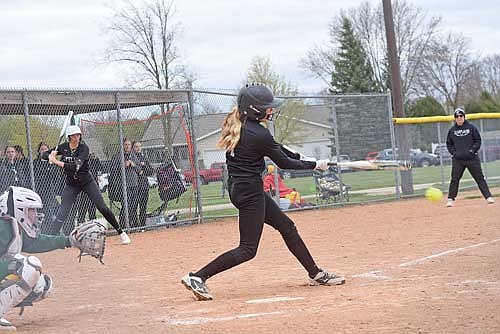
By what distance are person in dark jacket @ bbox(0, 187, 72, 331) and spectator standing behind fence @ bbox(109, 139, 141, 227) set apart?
348 inches

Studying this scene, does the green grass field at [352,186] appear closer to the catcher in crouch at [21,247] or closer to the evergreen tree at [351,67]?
the catcher in crouch at [21,247]

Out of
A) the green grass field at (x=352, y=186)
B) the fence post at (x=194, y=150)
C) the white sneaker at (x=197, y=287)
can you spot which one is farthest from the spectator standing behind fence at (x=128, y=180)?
the white sneaker at (x=197, y=287)

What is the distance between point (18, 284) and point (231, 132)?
7.93ft

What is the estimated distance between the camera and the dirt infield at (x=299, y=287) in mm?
6363

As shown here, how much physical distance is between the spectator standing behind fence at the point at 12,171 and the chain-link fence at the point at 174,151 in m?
0.02

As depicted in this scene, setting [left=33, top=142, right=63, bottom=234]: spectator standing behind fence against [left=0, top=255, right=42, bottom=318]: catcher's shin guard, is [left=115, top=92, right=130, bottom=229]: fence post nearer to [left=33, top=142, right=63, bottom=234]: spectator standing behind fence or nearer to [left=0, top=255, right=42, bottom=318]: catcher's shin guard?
[left=33, top=142, right=63, bottom=234]: spectator standing behind fence

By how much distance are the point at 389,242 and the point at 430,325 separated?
587 cm

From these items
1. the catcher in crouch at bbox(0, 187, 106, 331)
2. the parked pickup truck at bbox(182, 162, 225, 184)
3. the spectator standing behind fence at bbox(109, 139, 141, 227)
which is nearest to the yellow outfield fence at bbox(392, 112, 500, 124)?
the parked pickup truck at bbox(182, 162, 225, 184)

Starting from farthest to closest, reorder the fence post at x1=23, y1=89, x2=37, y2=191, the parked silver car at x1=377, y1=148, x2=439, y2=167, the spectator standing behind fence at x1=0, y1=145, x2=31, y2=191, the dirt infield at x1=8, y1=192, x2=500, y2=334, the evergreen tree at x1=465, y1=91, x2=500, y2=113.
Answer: the evergreen tree at x1=465, y1=91, x2=500, y2=113 < the parked silver car at x1=377, y1=148, x2=439, y2=167 < the fence post at x1=23, y1=89, x2=37, y2=191 < the spectator standing behind fence at x1=0, y1=145, x2=31, y2=191 < the dirt infield at x1=8, y1=192, x2=500, y2=334

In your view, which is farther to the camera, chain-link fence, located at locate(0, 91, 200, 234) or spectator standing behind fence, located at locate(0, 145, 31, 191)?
chain-link fence, located at locate(0, 91, 200, 234)

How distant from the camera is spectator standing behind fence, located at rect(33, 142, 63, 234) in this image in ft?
47.2

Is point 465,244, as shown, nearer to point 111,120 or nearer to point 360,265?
point 360,265

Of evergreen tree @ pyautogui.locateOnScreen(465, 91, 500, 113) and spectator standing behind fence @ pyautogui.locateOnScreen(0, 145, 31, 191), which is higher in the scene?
evergreen tree @ pyautogui.locateOnScreen(465, 91, 500, 113)

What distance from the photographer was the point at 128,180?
16.1 m
